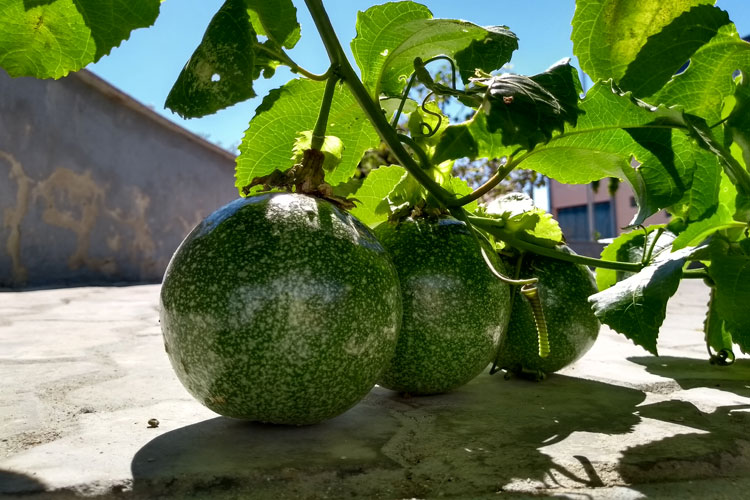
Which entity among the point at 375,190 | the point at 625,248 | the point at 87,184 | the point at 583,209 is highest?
the point at 583,209

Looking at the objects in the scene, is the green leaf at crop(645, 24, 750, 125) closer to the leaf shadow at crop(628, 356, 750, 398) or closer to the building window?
the leaf shadow at crop(628, 356, 750, 398)

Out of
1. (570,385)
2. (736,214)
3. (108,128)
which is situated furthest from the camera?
(108,128)

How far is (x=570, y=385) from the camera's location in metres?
1.89

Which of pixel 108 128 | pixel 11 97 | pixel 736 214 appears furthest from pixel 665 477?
pixel 108 128

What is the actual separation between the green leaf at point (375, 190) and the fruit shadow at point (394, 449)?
1.66 ft

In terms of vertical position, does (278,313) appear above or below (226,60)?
below

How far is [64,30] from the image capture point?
4.56ft

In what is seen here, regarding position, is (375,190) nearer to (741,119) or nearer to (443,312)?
(443,312)

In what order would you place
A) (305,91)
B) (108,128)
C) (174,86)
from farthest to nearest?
(108,128), (305,91), (174,86)

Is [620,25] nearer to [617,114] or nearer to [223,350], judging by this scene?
[617,114]

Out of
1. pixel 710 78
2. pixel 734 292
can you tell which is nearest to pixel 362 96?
pixel 710 78

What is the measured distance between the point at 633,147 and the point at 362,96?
0.62 meters

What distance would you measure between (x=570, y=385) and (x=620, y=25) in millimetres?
974

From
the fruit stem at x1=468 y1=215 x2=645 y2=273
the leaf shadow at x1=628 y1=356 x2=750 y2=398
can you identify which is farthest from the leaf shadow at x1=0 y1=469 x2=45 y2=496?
the leaf shadow at x1=628 y1=356 x2=750 y2=398
